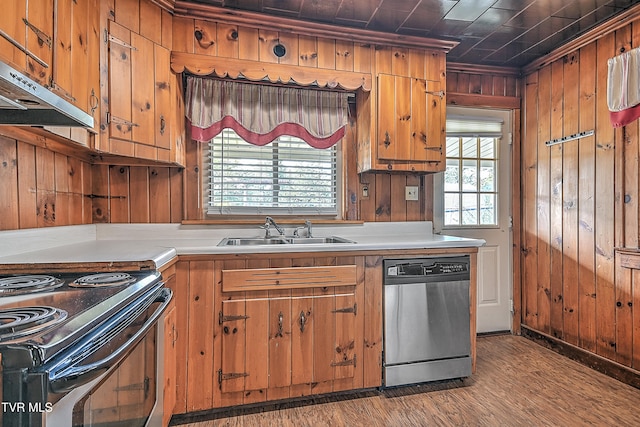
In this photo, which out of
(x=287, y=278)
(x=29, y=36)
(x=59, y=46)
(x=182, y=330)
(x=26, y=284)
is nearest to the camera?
(x=26, y=284)

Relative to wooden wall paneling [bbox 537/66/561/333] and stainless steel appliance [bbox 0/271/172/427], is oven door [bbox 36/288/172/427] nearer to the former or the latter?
stainless steel appliance [bbox 0/271/172/427]

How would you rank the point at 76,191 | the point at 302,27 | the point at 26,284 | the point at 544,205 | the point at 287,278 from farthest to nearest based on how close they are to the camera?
the point at 544,205 < the point at 302,27 < the point at 76,191 < the point at 287,278 < the point at 26,284

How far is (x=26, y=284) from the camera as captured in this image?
1.02 m

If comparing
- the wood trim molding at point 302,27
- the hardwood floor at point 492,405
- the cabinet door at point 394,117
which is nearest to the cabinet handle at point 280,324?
the hardwood floor at point 492,405

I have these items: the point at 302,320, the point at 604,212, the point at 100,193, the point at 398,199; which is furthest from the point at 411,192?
the point at 100,193

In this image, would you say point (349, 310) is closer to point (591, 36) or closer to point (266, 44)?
point (266, 44)

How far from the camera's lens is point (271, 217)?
248cm

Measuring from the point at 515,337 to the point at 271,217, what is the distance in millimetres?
2415

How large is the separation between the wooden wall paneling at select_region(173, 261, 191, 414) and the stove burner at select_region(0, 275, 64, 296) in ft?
2.17

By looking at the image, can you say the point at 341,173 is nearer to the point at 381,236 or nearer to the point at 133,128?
the point at 381,236

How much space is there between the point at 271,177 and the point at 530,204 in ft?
7.48

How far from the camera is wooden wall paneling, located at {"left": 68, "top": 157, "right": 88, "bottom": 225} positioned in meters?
1.94

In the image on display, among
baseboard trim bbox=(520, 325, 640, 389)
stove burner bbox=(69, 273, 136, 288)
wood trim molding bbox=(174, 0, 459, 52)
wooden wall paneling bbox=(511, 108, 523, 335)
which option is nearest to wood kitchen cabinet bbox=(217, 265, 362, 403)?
stove burner bbox=(69, 273, 136, 288)

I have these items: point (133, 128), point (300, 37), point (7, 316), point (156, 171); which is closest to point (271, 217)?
point (156, 171)
